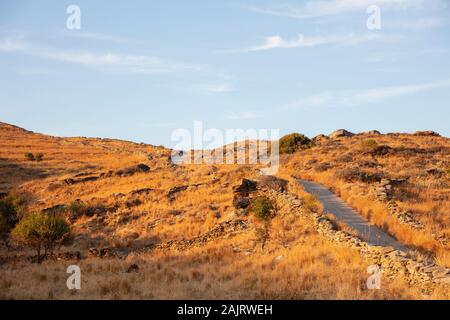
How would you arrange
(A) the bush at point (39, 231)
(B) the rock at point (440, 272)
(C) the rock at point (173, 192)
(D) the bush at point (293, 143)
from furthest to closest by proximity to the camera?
1. (D) the bush at point (293, 143)
2. (C) the rock at point (173, 192)
3. (A) the bush at point (39, 231)
4. (B) the rock at point (440, 272)

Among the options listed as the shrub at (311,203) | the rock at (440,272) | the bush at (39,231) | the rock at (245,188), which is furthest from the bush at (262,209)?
the rock at (440,272)

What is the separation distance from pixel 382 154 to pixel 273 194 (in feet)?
74.1

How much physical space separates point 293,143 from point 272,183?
1184 inches

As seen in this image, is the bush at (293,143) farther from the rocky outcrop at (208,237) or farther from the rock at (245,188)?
the rocky outcrop at (208,237)

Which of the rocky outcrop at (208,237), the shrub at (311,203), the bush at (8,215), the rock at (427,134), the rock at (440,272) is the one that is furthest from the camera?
the rock at (427,134)

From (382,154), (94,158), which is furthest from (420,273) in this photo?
(94,158)

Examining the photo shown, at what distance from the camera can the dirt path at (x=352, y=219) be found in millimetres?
18375

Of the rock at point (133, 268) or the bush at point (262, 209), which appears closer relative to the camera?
the rock at point (133, 268)

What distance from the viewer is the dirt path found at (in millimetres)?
18375

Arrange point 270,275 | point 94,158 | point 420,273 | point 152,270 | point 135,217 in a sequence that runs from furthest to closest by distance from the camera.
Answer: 1. point 94,158
2. point 135,217
3. point 152,270
4. point 270,275
5. point 420,273

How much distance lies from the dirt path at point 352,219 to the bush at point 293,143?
2795 cm

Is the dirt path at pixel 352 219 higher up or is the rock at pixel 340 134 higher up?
the rock at pixel 340 134
